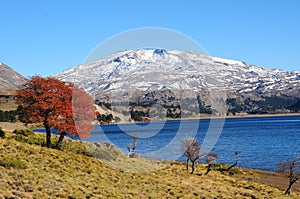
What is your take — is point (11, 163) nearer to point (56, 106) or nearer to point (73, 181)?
point (73, 181)

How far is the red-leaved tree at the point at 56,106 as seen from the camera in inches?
1695

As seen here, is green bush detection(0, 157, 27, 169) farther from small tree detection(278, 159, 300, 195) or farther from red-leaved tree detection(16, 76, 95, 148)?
small tree detection(278, 159, 300, 195)

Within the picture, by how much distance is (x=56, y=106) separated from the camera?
43.1 m

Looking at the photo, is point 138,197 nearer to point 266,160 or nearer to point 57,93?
point 57,93

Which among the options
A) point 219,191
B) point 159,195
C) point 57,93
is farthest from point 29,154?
point 219,191

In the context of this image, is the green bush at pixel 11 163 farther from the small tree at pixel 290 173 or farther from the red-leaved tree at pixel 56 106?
the small tree at pixel 290 173

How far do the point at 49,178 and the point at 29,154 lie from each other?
23.6 ft

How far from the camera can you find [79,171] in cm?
3538

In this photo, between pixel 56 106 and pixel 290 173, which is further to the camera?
pixel 290 173

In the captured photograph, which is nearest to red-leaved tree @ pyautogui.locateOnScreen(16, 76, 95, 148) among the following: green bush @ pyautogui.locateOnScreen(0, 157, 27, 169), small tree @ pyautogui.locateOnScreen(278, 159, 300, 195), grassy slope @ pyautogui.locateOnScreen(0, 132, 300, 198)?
grassy slope @ pyautogui.locateOnScreen(0, 132, 300, 198)

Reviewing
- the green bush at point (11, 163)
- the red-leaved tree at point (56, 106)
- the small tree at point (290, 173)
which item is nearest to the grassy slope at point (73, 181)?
the green bush at point (11, 163)

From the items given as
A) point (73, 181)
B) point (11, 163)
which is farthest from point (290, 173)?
point (11, 163)

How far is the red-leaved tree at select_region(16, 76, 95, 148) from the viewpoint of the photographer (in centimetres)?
4306

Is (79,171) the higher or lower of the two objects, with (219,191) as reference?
higher
